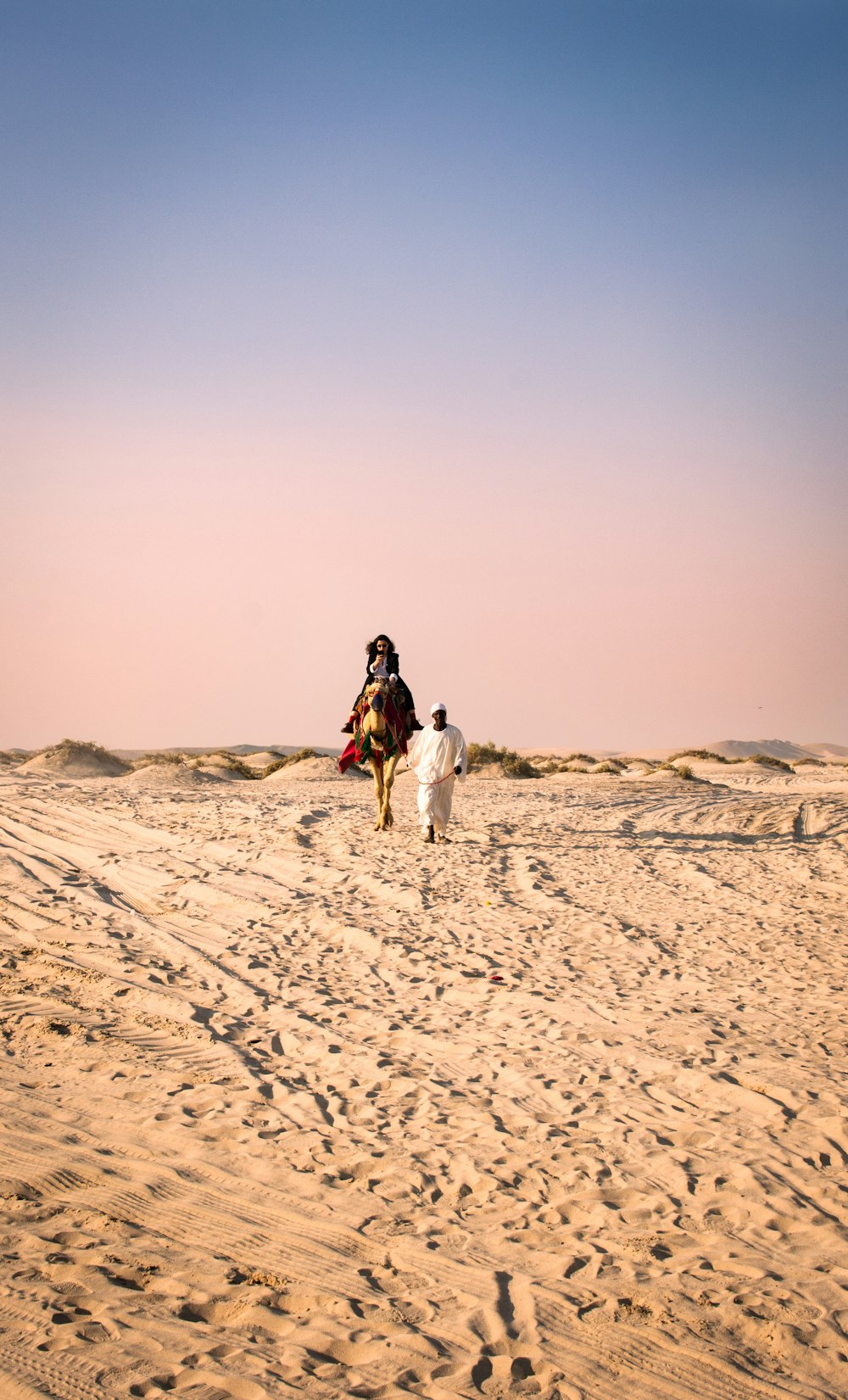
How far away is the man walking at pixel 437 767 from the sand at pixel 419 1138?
2458 mm

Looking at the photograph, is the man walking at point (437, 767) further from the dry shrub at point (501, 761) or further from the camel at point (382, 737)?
the dry shrub at point (501, 761)

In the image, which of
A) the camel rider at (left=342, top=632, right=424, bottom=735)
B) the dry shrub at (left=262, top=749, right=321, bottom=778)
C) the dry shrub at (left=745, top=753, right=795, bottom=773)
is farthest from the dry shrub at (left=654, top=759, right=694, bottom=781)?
the camel rider at (left=342, top=632, right=424, bottom=735)

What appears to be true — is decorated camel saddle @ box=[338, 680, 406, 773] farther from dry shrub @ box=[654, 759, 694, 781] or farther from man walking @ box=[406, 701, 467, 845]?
dry shrub @ box=[654, 759, 694, 781]

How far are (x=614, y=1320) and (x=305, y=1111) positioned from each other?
2.22 metres

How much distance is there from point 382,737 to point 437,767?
1025 millimetres

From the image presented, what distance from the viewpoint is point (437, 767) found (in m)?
13.7

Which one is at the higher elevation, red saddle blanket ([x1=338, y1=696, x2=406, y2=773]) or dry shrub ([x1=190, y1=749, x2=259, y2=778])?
red saddle blanket ([x1=338, y1=696, x2=406, y2=773])

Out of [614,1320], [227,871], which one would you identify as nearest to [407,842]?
[227,871]

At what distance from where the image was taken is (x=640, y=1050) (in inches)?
245

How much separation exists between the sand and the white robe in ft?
8.09

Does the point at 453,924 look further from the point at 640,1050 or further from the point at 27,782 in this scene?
the point at 27,782

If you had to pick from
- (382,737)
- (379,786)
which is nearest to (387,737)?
(382,737)

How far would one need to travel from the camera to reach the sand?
3.26 m

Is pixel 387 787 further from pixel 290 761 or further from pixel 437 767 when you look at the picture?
pixel 290 761
